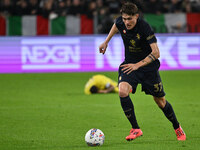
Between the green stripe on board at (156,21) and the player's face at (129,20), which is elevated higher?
the player's face at (129,20)

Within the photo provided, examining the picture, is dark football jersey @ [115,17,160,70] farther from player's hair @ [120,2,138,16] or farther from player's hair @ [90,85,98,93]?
player's hair @ [90,85,98,93]

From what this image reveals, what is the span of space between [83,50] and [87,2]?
3137mm

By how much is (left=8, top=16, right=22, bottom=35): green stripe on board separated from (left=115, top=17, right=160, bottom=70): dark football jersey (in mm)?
13440

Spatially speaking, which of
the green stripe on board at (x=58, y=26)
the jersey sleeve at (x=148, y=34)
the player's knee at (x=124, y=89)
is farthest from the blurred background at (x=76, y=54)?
the jersey sleeve at (x=148, y=34)

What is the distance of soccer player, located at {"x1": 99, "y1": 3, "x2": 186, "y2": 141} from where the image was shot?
275 inches

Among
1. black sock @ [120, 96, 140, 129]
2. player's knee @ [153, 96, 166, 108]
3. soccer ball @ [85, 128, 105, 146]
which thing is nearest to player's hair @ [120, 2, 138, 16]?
black sock @ [120, 96, 140, 129]

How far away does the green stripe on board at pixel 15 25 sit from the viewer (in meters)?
20.3

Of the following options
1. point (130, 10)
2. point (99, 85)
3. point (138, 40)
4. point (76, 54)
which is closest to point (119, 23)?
point (138, 40)

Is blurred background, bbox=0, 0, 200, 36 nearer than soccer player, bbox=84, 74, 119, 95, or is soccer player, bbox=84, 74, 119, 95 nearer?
soccer player, bbox=84, 74, 119, 95

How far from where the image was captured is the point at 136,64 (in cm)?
703

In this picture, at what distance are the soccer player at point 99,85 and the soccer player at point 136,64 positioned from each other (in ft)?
19.7

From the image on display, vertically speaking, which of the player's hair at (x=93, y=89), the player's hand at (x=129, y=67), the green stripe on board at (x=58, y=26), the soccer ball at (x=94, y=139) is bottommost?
the player's hair at (x=93, y=89)

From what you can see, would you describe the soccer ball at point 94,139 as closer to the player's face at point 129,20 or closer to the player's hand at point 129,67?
the player's hand at point 129,67

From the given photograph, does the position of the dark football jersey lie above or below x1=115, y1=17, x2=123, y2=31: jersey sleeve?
below
